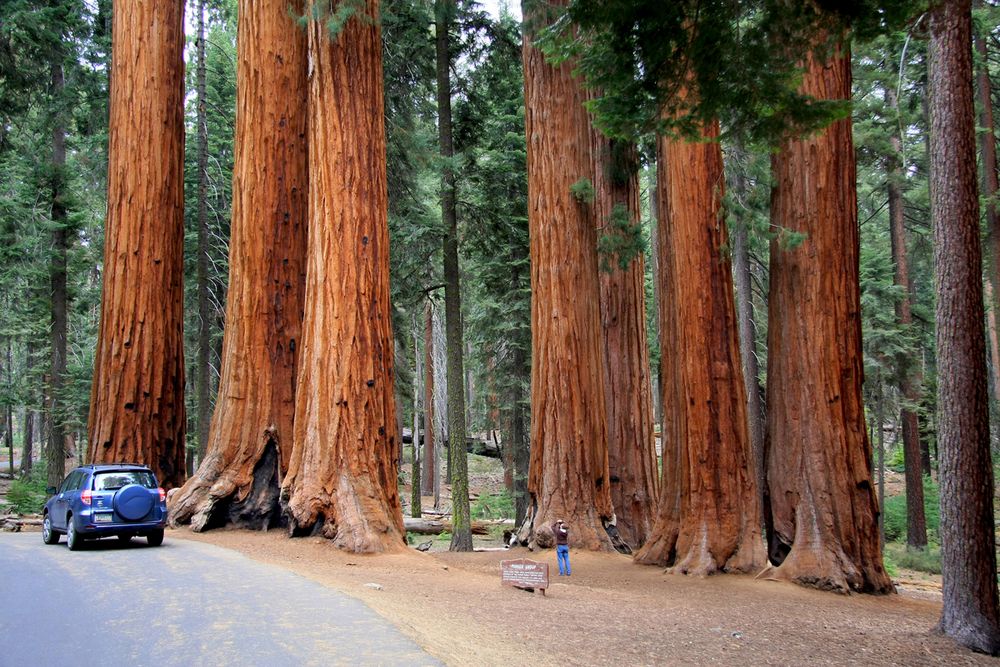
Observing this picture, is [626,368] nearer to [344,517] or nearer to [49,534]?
[344,517]

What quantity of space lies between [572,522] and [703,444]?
127 inches

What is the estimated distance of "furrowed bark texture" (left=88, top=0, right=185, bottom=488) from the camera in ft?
47.4

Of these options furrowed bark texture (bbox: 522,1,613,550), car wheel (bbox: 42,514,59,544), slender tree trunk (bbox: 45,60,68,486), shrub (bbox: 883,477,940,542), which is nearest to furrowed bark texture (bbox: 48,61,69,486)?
slender tree trunk (bbox: 45,60,68,486)

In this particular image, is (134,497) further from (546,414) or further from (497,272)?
(497,272)

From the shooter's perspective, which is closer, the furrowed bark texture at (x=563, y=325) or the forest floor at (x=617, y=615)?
the forest floor at (x=617, y=615)

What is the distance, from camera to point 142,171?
15125mm

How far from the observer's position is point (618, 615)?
8.84 m

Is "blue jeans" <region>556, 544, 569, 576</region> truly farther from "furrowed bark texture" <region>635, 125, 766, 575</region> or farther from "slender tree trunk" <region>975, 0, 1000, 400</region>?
"slender tree trunk" <region>975, 0, 1000, 400</region>

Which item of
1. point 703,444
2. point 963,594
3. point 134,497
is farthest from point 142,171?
point 963,594

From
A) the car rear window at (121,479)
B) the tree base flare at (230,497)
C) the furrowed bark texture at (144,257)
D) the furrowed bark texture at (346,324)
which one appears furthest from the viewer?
the furrowed bark texture at (144,257)

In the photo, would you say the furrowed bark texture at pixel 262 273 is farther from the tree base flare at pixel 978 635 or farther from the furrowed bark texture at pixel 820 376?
the tree base flare at pixel 978 635

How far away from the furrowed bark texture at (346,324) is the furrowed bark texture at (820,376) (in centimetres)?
611

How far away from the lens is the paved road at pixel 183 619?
5.04 m

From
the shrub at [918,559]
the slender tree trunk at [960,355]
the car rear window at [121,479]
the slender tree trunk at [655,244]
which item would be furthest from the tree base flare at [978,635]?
the shrub at [918,559]
